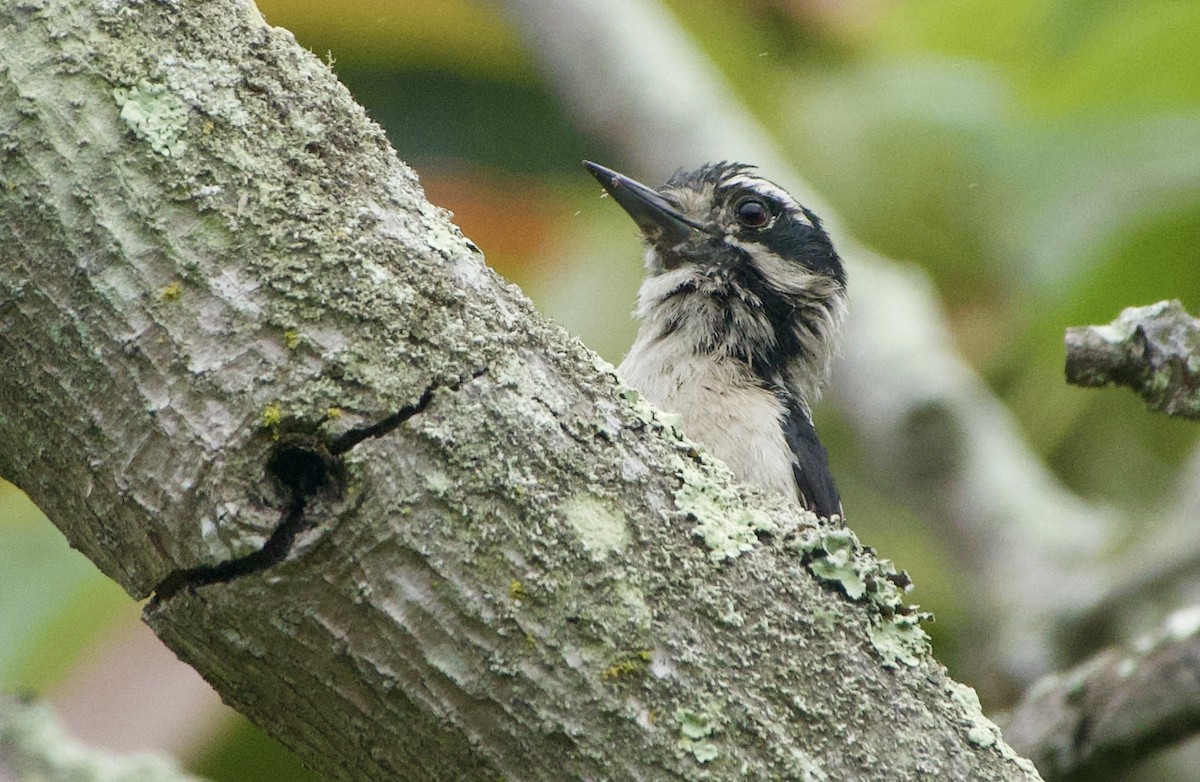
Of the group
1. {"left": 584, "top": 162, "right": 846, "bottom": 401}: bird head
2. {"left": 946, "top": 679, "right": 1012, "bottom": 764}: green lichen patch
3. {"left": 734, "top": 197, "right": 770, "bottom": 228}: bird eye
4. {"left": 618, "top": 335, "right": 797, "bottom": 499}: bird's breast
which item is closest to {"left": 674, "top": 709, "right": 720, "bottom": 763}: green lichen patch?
{"left": 946, "top": 679, "right": 1012, "bottom": 764}: green lichen patch

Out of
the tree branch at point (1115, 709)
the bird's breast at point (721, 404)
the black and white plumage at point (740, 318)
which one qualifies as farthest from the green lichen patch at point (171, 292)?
the tree branch at point (1115, 709)

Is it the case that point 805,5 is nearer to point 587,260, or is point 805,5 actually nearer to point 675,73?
point 675,73

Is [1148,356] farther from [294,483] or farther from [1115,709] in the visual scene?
[294,483]

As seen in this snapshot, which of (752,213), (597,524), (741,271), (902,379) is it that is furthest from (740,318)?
(597,524)

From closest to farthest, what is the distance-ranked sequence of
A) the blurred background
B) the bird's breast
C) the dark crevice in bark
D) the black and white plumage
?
the dark crevice in bark, the bird's breast, the black and white plumage, the blurred background

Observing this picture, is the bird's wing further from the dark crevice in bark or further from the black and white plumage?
the dark crevice in bark
